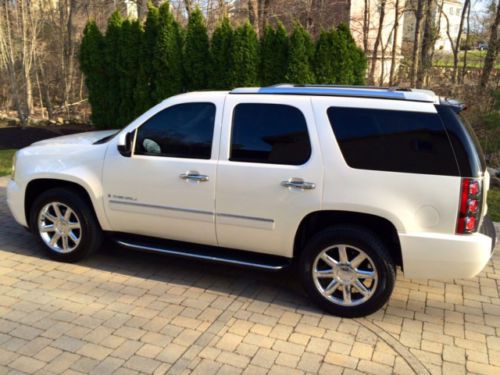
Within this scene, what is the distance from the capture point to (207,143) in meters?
4.51

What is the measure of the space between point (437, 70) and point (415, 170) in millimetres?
12640

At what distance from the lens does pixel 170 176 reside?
457 cm

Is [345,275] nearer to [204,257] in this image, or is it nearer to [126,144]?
[204,257]

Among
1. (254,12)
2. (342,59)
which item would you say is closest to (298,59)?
(342,59)

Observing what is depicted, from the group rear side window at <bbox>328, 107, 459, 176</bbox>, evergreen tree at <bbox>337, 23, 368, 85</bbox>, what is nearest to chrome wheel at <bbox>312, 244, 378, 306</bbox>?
rear side window at <bbox>328, 107, 459, 176</bbox>

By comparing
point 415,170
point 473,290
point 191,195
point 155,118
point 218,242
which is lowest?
point 473,290

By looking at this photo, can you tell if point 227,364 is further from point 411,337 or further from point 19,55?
point 19,55

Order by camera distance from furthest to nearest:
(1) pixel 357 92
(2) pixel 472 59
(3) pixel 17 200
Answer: (2) pixel 472 59
(3) pixel 17 200
(1) pixel 357 92

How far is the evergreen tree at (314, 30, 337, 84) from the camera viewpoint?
31.0 ft

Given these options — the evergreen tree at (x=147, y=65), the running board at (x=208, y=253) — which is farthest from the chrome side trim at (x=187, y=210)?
the evergreen tree at (x=147, y=65)

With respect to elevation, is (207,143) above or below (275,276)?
above

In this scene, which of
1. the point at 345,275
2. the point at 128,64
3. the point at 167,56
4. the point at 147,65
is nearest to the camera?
the point at 345,275

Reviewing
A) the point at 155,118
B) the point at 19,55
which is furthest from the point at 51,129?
the point at 155,118

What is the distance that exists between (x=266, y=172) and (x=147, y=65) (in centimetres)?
711
